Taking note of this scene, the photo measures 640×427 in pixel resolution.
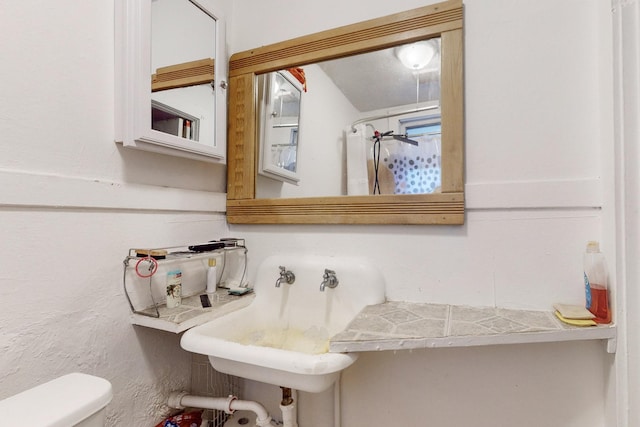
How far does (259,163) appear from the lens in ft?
4.43

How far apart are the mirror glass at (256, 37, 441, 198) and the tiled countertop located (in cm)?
41

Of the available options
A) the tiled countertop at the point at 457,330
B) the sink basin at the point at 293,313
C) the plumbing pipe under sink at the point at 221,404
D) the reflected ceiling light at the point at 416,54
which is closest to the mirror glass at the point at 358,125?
the reflected ceiling light at the point at 416,54

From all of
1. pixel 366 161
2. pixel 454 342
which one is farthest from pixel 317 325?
pixel 366 161

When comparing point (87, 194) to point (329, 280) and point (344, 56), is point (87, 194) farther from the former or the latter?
point (344, 56)

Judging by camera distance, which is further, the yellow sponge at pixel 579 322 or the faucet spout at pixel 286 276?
the faucet spout at pixel 286 276

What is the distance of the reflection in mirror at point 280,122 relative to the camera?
131 centimetres

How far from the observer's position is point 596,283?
859mm

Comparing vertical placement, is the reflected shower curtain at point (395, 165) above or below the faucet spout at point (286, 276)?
above

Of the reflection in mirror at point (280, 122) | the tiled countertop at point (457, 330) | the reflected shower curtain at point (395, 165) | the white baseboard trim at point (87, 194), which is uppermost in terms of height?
the reflection in mirror at point (280, 122)

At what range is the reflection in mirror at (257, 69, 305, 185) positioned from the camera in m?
1.31

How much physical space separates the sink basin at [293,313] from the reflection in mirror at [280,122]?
1.22 feet

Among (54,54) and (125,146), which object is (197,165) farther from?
(54,54)

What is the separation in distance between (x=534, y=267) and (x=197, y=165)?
1.24 metres

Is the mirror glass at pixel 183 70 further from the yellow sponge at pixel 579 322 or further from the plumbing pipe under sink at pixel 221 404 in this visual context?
the yellow sponge at pixel 579 322
